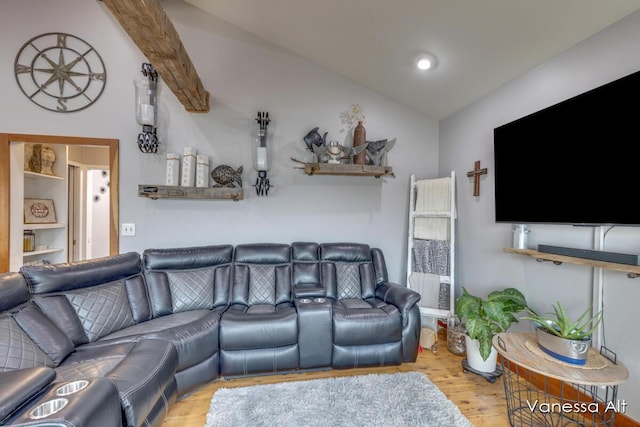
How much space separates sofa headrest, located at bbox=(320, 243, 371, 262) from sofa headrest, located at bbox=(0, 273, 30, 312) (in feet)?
7.28

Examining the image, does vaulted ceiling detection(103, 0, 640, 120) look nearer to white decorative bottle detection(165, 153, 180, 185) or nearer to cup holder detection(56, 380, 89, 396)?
white decorative bottle detection(165, 153, 180, 185)

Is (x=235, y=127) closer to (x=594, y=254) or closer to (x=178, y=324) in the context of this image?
(x=178, y=324)

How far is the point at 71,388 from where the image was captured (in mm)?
1096

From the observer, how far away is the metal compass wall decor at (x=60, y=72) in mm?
2707

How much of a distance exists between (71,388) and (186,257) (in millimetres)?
1567

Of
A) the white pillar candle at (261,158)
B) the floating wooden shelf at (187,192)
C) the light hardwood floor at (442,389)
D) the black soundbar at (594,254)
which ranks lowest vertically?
the light hardwood floor at (442,389)

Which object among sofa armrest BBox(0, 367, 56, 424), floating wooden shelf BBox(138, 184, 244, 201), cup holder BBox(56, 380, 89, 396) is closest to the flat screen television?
floating wooden shelf BBox(138, 184, 244, 201)

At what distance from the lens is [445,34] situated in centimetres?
219

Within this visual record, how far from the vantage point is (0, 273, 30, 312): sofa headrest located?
1.51m

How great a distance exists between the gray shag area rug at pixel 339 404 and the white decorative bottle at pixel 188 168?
1924mm

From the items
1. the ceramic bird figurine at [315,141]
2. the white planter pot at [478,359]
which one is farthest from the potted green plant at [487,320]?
the ceramic bird figurine at [315,141]

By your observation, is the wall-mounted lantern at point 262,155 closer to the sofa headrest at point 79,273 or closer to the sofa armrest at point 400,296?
the sofa headrest at point 79,273

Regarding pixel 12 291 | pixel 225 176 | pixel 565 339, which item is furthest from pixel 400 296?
pixel 12 291

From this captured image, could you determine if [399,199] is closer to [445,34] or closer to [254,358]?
[445,34]
